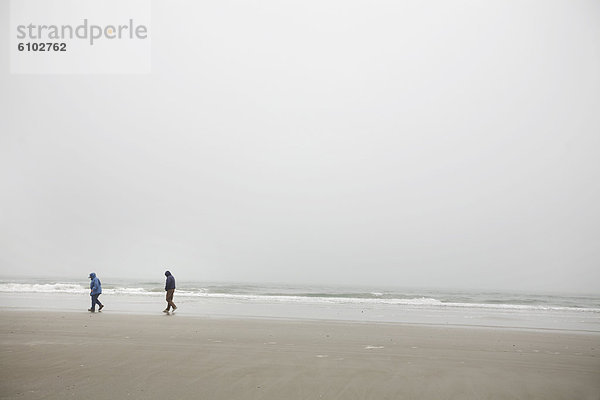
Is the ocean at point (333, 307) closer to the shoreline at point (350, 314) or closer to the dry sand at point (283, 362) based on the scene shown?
the shoreline at point (350, 314)

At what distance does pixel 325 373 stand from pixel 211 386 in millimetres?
1879

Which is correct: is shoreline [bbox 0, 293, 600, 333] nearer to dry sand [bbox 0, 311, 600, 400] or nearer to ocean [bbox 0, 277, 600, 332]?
ocean [bbox 0, 277, 600, 332]

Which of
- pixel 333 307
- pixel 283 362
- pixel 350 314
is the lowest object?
pixel 333 307

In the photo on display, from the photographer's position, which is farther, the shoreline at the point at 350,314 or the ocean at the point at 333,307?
the ocean at the point at 333,307

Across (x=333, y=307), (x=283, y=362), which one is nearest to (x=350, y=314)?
(x=333, y=307)

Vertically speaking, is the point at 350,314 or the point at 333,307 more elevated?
the point at 350,314

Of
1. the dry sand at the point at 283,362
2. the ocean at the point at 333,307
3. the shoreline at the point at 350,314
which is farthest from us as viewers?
the ocean at the point at 333,307

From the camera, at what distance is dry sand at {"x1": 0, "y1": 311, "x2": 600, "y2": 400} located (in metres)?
5.95

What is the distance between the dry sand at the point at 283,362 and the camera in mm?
5953

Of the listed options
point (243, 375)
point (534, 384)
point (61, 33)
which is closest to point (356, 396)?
point (243, 375)

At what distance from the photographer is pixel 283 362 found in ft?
25.6

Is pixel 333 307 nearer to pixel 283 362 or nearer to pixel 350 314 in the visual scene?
pixel 350 314

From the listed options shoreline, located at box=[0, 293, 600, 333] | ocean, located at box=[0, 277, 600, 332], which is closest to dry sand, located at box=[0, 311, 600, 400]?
shoreline, located at box=[0, 293, 600, 333]

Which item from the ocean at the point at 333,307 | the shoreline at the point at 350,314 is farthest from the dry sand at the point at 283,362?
the ocean at the point at 333,307
